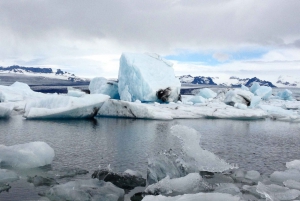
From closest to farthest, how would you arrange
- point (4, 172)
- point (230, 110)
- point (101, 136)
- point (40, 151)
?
point (4, 172) < point (40, 151) < point (101, 136) < point (230, 110)

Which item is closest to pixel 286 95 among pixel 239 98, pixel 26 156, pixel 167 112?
pixel 239 98

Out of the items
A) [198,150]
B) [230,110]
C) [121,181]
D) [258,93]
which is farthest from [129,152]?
[258,93]

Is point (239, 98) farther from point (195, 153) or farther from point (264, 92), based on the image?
point (195, 153)

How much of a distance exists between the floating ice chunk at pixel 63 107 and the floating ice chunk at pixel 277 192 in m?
10.9

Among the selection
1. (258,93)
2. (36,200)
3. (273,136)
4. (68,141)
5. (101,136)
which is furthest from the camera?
(258,93)

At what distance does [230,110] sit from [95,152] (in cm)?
1282

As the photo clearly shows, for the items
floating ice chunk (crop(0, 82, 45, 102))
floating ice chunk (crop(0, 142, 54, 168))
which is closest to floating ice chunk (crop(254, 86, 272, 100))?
floating ice chunk (crop(0, 82, 45, 102))

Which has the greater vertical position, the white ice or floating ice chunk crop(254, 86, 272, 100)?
floating ice chunk crop(254, 86, 272, 100)

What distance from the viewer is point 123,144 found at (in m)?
9.67

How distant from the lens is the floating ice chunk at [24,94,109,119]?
14.8 meters

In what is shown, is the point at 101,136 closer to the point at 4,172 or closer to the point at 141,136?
the point at 141,136

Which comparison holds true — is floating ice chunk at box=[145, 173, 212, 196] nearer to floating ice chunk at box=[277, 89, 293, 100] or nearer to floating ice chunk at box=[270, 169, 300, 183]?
floating ice chunk at box=[270, 169, 300, 183]

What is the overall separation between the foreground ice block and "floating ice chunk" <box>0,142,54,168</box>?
49.2 ft

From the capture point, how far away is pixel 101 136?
36.3 ft
